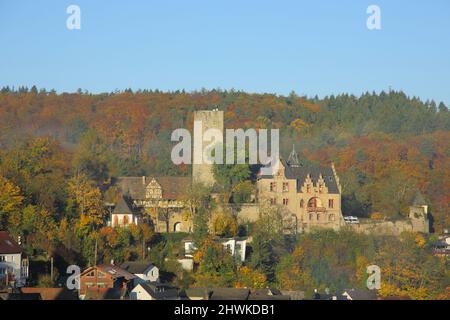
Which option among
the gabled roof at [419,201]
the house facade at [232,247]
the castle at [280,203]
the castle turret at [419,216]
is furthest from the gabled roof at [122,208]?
the gabled roof at [419,201]

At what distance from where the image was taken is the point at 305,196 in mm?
49969

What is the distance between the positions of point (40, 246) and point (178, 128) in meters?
33.1

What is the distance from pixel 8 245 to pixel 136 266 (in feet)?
14.5

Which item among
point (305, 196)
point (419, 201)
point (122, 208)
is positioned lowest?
point (122, 208)

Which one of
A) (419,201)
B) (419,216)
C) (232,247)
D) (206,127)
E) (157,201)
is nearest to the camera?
(232,247)

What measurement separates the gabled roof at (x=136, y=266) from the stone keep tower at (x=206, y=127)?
8158mm

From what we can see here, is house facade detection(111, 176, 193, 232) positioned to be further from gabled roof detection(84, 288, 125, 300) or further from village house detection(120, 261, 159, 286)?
gabled roof detection(84, 288, 125, 300)

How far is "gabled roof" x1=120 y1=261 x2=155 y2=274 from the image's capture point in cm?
4256

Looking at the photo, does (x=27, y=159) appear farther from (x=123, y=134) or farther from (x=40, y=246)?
(x=123, y=134)

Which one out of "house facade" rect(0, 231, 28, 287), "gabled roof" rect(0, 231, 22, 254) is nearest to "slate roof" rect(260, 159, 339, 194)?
"gabled roof" rect(0, 231, 22, 254)

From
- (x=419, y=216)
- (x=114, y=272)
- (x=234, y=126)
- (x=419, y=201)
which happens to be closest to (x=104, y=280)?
(x=114, y=272)

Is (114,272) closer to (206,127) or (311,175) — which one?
(311,175)

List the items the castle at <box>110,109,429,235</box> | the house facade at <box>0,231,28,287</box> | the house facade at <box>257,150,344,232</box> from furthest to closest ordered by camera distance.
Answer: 1. the house facade at <box>257,150,344,232</box>
2. the castle at <box>110,109,429,235</box>
3. the house facade at <box>0,231,28,287</box>
